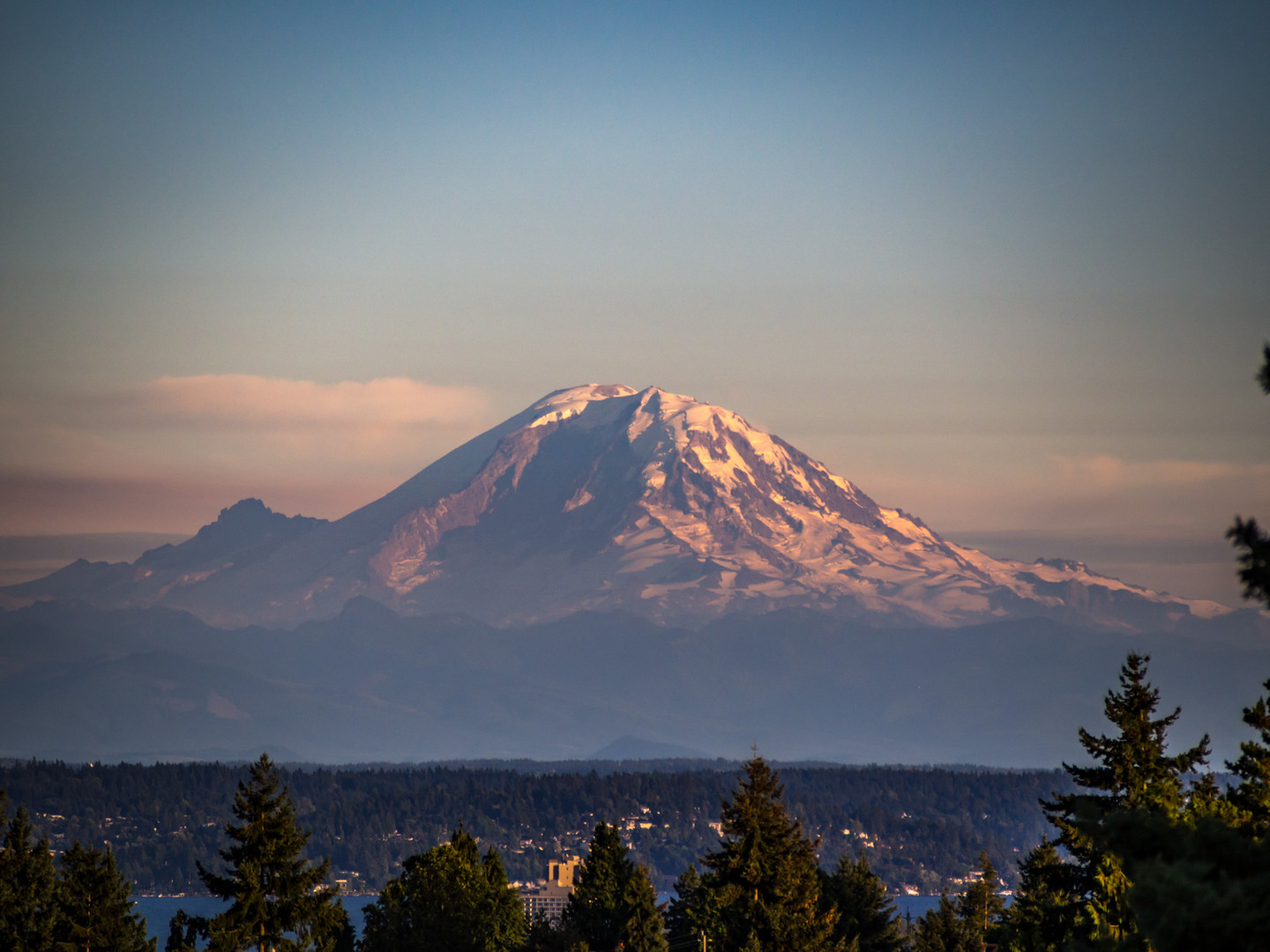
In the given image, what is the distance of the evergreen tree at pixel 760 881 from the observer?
4750cm

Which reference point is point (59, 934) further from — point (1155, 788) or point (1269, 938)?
point (1269, 938)

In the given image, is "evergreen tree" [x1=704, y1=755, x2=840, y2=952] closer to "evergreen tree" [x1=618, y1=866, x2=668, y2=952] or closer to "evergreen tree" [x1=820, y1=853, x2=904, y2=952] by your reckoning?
"evergreen tree" [x1=618, y1=866, x2=668, y2=952]

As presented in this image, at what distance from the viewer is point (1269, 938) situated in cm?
1500

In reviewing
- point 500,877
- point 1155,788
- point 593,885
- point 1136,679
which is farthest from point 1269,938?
point 500,877

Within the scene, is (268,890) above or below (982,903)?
above

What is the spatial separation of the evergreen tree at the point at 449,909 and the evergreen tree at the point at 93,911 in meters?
13.1

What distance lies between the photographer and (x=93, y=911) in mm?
51812

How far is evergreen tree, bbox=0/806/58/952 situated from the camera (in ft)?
166

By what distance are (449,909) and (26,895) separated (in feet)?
69.6

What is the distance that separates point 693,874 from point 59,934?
4714 cm

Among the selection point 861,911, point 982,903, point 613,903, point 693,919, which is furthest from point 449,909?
point 982,903

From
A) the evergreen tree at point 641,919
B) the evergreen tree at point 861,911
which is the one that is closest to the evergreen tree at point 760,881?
the evergreen tree at point 641,919

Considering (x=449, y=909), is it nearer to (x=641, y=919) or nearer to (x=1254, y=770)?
(x=641, y=919)

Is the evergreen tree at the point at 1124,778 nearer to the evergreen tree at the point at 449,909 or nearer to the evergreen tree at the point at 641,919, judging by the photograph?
the evergreen tree at the point at 449,909
